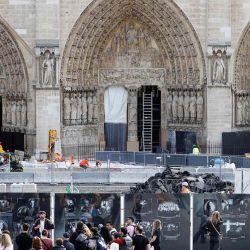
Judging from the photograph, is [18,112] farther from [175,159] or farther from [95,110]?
[175,159]

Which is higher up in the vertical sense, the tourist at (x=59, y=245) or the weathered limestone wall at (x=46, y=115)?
the weathered limestone wall at (x=46, y=115)

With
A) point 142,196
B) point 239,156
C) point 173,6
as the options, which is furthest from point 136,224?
point 173,6

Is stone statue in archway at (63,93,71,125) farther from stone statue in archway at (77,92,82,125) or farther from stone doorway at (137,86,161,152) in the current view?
stone doorway at (137,86,161,152)

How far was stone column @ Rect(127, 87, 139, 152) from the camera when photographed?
2008 inches

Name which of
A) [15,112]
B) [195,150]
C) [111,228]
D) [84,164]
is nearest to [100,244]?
[111,228]

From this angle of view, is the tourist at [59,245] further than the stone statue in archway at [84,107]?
No

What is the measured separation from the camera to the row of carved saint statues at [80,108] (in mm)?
49656

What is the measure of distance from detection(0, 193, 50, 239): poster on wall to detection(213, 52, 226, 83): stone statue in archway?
19863 mm

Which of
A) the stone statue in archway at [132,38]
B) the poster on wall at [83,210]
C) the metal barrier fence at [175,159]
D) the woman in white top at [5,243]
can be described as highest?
the stone statue in archway at [132,38]

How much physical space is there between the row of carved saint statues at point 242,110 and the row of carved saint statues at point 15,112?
8.56 meters

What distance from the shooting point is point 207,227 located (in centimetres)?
2955

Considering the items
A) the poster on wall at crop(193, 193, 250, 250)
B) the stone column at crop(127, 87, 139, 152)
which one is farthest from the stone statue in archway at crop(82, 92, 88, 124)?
the poster on wall at crop(193, 193, 250, 250)

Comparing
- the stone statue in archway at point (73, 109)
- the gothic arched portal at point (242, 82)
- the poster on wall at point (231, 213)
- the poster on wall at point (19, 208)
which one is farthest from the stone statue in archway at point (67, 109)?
the poster on wall at point (231, 213)

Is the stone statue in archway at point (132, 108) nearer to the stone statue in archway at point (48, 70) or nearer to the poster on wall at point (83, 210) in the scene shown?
the stone statue in archway at point (48, 70)
